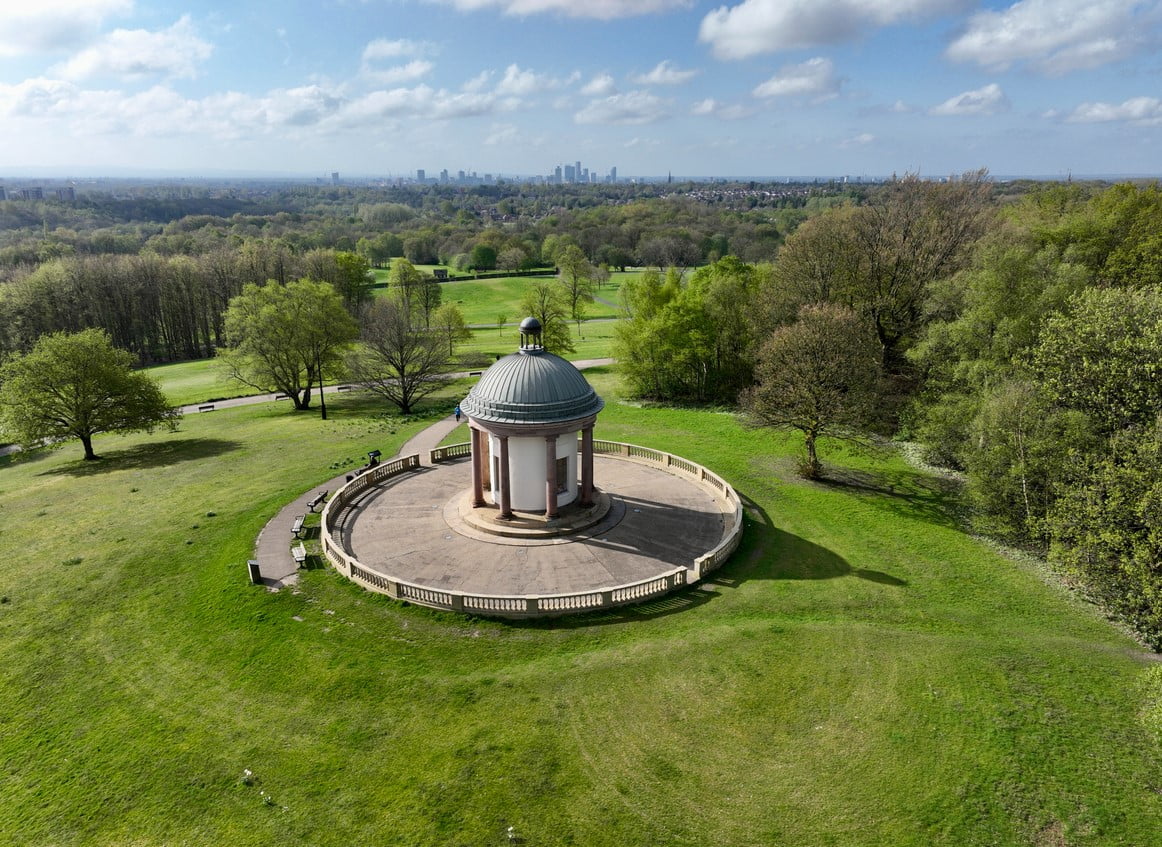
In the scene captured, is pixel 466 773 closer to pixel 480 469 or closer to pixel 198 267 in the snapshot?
pixel 480 469

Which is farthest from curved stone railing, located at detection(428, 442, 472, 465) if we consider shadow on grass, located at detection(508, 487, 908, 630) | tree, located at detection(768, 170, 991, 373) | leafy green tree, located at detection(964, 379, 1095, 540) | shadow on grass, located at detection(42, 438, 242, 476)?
leafy green tree, located at detection(964, 379, 1095, 540)

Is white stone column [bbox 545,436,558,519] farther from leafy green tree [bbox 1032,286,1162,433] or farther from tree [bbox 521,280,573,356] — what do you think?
tree [bbox 521,280,573,356]

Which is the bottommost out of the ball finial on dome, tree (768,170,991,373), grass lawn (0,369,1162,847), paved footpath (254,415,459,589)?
grass lawn (0,369,1162,847)

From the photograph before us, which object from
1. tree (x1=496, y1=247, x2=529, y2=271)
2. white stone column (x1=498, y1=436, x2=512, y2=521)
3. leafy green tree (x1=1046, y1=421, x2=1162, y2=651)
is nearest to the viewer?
leafy green tree (x1=1046, y1=421, x2=1162, y2=651)

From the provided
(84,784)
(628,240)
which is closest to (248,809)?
(84,784)

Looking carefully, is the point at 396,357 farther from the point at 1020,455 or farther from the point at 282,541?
the point at 1020,455

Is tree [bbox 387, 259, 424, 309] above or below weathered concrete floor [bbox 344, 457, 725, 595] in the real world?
above

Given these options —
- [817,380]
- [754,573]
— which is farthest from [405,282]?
[754,573]

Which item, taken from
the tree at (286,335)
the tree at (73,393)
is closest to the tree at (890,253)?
the tree at (286,335)
